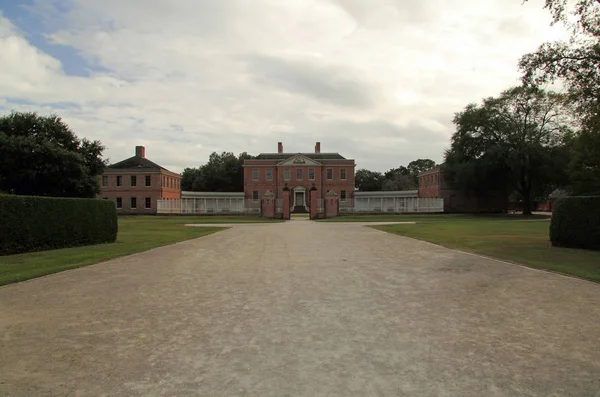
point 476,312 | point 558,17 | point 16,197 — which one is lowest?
point 476,312

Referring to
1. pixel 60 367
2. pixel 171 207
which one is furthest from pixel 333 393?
pixel 171 207

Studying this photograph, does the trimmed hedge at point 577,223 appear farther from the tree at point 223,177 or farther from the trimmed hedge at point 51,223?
the tree at point 223,177

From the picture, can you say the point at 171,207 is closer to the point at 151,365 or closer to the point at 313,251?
the point at 313,251

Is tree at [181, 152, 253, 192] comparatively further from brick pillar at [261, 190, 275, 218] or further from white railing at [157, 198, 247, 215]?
brick pillar at [261, 190, 275, 218]

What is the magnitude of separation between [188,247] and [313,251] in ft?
16.4

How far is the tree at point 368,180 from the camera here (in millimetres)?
100188

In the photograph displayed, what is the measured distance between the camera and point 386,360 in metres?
4.70

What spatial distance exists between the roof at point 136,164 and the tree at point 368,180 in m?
46.8

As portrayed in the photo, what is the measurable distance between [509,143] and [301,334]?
5161 centimetres

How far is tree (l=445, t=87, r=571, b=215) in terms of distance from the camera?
4900cm

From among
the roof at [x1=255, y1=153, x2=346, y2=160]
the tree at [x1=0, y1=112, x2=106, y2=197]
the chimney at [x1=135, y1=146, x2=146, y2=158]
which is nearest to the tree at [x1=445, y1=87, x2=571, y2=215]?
the roof at [x1=255, y1=153, x2=346, y2=160]

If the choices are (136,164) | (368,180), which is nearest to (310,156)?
(136,164)

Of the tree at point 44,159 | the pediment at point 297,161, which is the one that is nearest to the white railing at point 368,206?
the pediment at point 297,161

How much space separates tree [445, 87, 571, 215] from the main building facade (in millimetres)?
19192
